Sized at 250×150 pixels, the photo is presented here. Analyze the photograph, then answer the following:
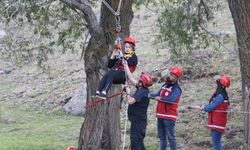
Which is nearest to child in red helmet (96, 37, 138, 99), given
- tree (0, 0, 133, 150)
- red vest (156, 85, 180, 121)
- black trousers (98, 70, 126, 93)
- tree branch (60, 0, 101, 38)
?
black trousers (98, 70, 126, 93)

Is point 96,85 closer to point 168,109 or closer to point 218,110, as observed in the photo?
point 168,109

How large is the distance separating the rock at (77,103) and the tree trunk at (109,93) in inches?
254

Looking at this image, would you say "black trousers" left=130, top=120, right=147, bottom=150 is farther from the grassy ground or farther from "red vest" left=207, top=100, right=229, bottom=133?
the grassy ground

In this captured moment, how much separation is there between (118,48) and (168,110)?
149cm

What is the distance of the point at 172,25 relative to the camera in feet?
45.0

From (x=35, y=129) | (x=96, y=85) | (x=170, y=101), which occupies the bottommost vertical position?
(x=35, y=129)

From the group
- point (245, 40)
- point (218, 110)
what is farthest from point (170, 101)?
point (245, 40)

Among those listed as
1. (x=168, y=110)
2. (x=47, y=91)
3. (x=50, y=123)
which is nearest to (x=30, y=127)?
(x=50, y=123)

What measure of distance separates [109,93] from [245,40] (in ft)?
10.1

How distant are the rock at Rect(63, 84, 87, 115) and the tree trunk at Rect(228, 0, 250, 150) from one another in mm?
9147

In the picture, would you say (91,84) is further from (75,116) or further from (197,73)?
(197,73)

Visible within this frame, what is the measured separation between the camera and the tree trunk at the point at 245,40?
8.80 meters

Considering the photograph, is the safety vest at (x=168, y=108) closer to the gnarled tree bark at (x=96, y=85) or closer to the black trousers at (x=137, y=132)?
the black trousers at (x=137, y=132)

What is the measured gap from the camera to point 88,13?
10.3 metres
